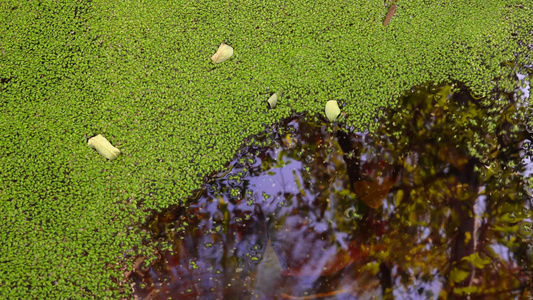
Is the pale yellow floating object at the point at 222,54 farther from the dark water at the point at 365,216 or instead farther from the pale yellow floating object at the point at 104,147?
the pale yellow floating object at the point at 104,147

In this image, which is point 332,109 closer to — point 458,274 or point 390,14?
point 390,14

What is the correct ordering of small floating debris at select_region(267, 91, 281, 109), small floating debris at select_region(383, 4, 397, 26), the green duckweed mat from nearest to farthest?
the green duckweed mat
small floating debris at select_region(267, 91, 281, 109)
small floating debris at select_region(383, 4, 397, 26)

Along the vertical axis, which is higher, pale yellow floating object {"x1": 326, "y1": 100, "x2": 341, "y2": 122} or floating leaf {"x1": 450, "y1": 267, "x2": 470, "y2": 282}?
pale yellow floating object {"x1": 326, "y1": 100, "x2": 341, "y2": 122}

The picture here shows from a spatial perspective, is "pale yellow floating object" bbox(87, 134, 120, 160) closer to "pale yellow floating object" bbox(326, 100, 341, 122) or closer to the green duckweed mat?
the green duckweed mat

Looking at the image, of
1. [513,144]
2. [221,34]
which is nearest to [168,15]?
[221,34]

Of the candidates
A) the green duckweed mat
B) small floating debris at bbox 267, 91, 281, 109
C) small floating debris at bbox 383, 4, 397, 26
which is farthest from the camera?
small floating debris at bbox 383, 4, 397, 26

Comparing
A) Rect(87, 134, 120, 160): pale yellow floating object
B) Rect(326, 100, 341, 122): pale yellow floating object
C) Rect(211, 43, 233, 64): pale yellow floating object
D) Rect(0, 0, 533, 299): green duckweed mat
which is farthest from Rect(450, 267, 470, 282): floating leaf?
Rect(87, 134, 120, 160): pale yellow floating object

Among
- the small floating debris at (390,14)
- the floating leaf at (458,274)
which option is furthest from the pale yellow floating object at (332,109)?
the floating leaf at (458,274)
